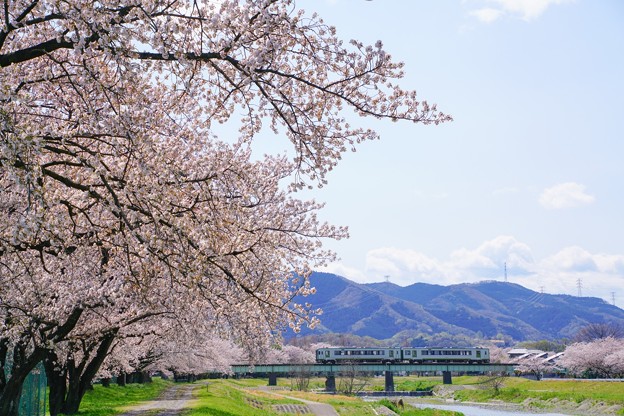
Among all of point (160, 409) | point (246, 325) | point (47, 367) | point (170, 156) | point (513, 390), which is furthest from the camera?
point (513, 390)

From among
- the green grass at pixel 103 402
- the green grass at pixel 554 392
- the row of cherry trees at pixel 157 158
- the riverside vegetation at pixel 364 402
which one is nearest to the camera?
the row of cherry trees at pixel 157 158

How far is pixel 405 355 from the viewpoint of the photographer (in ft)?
317

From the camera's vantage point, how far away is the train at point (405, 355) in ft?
315

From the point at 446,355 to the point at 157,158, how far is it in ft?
311

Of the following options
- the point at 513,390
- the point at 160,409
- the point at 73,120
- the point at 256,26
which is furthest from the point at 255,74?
the point at 513,390

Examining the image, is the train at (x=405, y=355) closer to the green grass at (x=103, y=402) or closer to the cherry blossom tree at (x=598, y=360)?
the cherry blossom tree at (x=598, y=360)

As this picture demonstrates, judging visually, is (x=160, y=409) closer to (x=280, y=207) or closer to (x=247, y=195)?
(x=280, y=207)

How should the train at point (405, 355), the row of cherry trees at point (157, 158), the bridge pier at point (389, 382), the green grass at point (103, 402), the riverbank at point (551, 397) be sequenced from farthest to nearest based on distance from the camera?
1. the train at point (405, 355)
2. the bridge pier at point (389, 382)
3. the riverbank at point (551, 397)
4. the green grass at point (103, 402)
5. the row of cherry trees at point (157, 158)

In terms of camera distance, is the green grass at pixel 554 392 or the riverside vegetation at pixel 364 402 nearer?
the riverside vegetation at pixel 364 402

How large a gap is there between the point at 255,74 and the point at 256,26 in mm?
573

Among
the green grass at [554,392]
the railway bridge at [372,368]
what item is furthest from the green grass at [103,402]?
the railway bridge at [372,368]

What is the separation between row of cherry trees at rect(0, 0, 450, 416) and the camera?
6875 mm

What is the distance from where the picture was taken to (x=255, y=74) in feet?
24.8

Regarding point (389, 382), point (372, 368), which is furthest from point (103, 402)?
point (389, 382)
